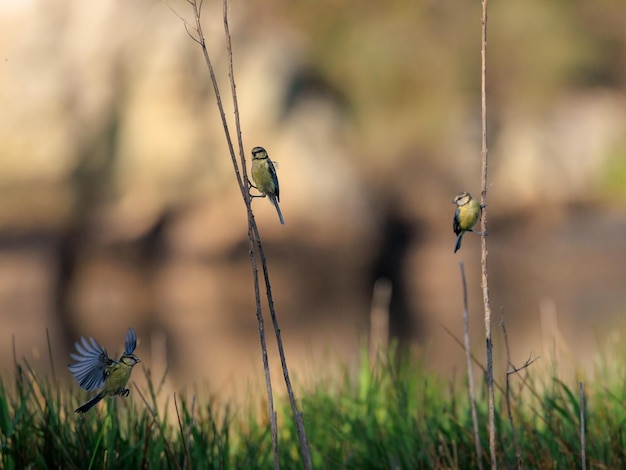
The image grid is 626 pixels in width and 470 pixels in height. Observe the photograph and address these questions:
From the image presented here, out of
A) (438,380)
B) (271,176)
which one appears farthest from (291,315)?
(271,176)

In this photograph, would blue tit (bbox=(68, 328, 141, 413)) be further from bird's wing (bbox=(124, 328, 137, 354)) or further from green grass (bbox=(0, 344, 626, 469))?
green grass (bbox=(0, 344, 626, 469))

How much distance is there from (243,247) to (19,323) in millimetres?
1726

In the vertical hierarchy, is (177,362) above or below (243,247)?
below

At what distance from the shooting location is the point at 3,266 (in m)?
6.44

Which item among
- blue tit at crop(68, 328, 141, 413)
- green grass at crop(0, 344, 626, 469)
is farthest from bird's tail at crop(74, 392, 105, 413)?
green grass at crop(0, 344, 626, 469)

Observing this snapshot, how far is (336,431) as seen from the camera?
71.3 inches

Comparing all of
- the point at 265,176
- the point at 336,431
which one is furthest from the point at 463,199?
the point at 336,431

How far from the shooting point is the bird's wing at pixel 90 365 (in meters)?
0.90

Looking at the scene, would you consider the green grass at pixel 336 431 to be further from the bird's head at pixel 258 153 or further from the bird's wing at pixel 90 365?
the bird's head at pixel 258 153

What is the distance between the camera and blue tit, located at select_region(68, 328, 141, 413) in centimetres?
90

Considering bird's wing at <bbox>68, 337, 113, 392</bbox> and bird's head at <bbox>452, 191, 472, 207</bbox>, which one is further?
bird's head at <bbox>452, 191, 472, 207</bbox>

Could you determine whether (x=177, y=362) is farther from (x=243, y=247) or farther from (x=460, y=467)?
(x=460, y=467)

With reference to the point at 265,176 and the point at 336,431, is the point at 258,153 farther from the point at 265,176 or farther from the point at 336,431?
the point at 336,431

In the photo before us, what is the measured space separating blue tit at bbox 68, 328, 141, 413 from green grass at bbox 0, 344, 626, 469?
212 millimetres
